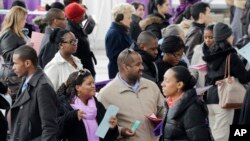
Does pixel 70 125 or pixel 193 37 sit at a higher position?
pixel 70 125

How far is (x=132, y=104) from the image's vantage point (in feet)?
24.7

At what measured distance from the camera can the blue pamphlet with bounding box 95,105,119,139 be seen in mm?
7184

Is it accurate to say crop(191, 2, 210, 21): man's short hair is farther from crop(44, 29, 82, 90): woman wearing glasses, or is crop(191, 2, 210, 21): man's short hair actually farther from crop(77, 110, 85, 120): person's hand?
crop(77, 110, 85, 120): person's hand

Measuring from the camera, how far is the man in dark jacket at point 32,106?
6.98 meters

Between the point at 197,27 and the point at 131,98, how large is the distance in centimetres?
414

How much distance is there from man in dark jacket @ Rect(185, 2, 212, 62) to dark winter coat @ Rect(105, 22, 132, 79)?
0.88m

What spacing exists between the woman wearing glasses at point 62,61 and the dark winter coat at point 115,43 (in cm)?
194

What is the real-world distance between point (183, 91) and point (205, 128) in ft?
1.42

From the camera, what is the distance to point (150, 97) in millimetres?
7641

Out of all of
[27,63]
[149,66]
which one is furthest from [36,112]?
[149,66]

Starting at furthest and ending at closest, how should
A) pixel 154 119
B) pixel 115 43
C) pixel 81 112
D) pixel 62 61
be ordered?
pixel 115 43, pixel 62 61, pixel 154 119, pixel 81 112

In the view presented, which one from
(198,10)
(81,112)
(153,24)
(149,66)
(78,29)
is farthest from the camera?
(153,24)

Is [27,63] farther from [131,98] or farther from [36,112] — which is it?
[131,98]

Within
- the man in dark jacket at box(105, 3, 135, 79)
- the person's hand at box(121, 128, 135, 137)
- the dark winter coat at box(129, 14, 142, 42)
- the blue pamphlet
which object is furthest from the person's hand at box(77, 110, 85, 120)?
the dark winter coat at box(129, 14, 142, 42)
